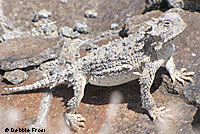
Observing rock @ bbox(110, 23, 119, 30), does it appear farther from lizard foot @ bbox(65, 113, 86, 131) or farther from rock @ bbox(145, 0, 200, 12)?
lizard foot @ bbox(65, 113, 86, 131)

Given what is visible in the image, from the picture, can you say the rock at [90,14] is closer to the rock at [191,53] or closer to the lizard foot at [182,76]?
the rock at [191,53]

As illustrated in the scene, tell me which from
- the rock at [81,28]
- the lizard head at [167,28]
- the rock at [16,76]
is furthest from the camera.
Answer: the rock at [81,28]

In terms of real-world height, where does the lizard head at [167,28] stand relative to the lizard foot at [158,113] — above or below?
above

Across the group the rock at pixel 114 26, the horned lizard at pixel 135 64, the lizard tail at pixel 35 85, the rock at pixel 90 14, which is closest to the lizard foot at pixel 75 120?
the horned lizard at pixel 135 64

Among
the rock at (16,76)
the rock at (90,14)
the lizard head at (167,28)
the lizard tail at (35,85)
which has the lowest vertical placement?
the rock at (16,76)

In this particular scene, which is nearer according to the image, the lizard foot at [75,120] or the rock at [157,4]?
the lizard foot at [75,120]

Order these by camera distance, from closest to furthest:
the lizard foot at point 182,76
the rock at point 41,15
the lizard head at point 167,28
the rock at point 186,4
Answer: the lizard head at point 167,28
the lizard foot at point 182,76
the rock at point 186,4
the rock at point 41,15

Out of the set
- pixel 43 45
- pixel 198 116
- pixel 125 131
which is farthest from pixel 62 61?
pixel 198 116
